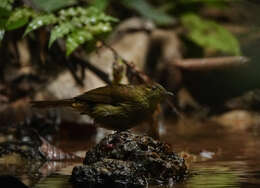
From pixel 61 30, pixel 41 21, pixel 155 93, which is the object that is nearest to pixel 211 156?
pixel 155 93

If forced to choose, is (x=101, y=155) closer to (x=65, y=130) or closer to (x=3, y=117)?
(x=65, y=130)

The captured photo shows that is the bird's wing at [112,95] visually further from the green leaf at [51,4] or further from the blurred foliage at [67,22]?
the green leaf at [51,4]

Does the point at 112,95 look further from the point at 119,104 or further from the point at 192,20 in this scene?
the point at 192,20

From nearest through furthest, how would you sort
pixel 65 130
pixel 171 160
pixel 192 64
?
pixel 171 160
pixel 65 130
pixel 192 64

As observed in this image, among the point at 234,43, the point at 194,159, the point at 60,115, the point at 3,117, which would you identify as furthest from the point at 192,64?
the point at 194,159

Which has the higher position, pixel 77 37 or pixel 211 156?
pixel 77 37

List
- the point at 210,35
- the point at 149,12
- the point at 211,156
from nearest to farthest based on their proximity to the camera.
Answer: the point at 211,156
the point at 210,35
the point at 149,12
